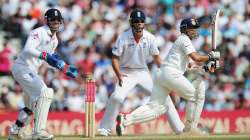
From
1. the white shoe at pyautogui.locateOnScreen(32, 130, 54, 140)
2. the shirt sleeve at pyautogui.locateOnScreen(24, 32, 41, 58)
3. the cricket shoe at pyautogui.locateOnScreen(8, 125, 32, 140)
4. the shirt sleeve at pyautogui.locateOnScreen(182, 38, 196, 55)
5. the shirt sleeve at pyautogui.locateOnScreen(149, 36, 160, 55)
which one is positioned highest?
the shirt sleeve at pyautogui.locateOnScreen(149, 36, 160, 55)

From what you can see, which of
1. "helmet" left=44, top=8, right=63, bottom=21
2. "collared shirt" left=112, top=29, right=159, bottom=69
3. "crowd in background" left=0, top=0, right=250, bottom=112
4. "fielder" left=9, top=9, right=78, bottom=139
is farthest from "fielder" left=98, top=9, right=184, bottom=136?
"crowd in background" left=0, top=0, right=250, bottom=112

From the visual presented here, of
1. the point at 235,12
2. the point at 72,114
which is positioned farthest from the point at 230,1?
the point at 72,114

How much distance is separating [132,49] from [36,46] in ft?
7.89

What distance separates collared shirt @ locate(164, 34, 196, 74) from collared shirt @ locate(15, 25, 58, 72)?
2.00 m

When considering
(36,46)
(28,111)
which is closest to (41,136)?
(36,46)

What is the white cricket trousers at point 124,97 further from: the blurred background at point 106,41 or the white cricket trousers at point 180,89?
the blurred background at point 106,41

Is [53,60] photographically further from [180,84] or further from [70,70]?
[180,84]

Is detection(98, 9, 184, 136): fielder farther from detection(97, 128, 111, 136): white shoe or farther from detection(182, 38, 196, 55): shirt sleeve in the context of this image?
detection(182, 38, 196, 55): shirt sleeve

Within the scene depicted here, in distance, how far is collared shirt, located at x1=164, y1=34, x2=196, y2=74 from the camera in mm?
13336

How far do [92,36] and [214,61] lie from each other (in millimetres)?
6190

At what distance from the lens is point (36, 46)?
1209 cm

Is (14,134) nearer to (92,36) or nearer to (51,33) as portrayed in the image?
(51,33)

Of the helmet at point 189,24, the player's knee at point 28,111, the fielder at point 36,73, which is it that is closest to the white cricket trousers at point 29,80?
the fielder at point 36,73

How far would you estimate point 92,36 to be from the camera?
1923 cm
